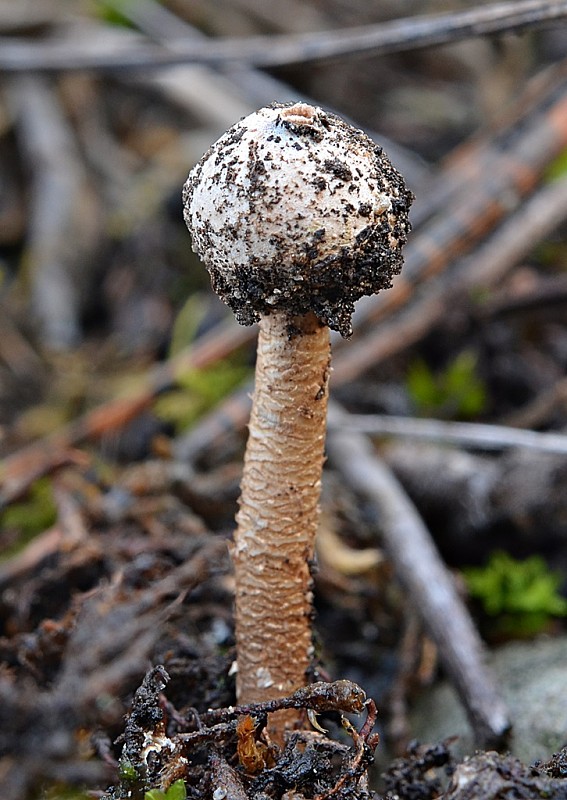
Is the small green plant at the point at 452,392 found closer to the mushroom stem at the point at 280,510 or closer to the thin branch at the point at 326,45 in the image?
the thin branch at the point at 326,45

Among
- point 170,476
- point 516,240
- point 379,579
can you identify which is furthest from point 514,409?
point 170,476

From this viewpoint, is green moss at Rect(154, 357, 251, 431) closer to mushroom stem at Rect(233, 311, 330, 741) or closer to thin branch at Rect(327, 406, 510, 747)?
thin branch at Rect(327, 406, 510, 747)

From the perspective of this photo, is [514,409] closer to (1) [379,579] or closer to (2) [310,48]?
(1) [379,579]

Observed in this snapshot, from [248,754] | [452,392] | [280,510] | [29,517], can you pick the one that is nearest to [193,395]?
[29,517]

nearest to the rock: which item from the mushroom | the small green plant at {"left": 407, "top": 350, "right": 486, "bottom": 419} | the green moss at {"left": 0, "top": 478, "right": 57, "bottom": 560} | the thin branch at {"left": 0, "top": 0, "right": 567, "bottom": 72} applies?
the mushroom

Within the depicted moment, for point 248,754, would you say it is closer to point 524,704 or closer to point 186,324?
point 524,704

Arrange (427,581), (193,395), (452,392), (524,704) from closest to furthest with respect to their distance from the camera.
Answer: (524,704)
(427,581)
(193,395)
(452,392)
